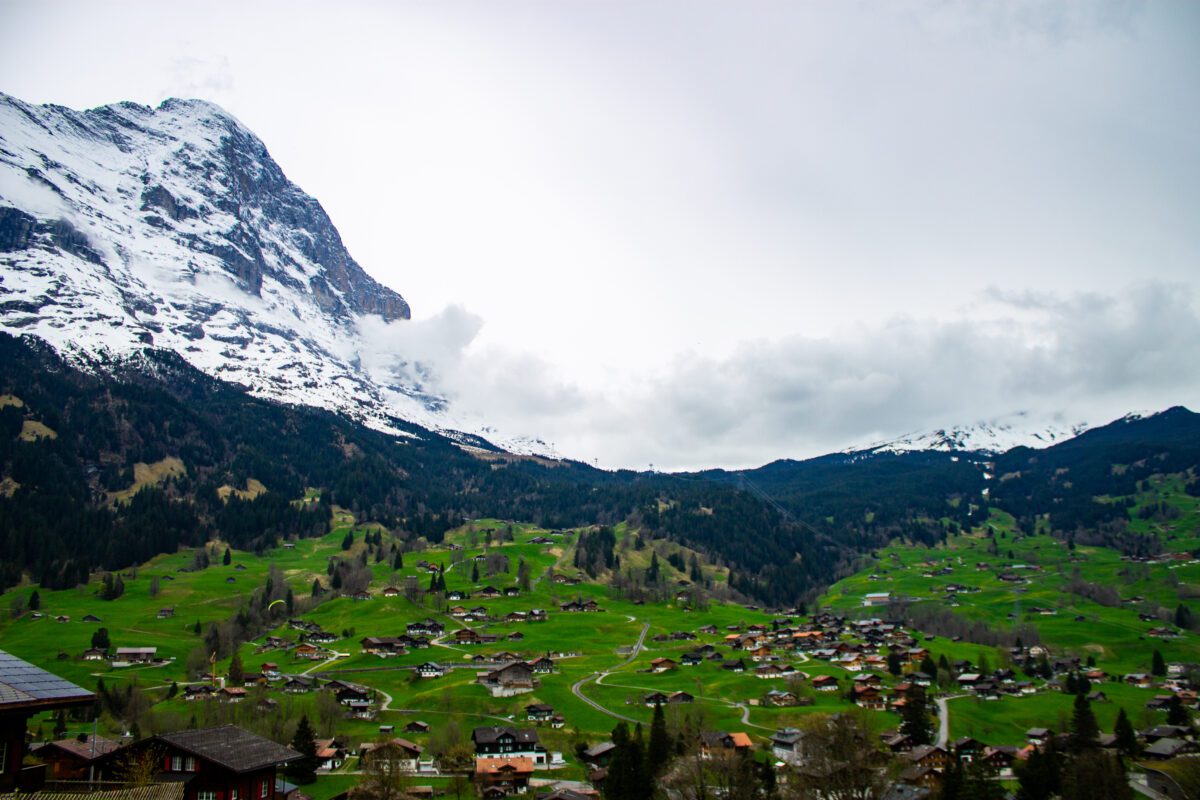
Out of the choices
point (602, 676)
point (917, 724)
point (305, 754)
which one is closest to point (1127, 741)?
point (917, 724)

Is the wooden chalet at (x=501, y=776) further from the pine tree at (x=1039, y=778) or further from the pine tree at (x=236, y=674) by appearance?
the pine tree at (x=236, y=674)

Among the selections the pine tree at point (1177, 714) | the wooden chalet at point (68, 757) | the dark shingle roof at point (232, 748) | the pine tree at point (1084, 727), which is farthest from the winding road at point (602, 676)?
the pine tree at point (1177, 714)

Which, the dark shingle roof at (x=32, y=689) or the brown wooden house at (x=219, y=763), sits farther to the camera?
the brown wooden house at (x=219, y=763)

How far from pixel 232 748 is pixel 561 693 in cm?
8646

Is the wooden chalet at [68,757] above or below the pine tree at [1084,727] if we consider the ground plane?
above

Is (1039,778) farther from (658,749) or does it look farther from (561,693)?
(561,693)

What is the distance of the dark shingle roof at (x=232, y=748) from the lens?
44.8m

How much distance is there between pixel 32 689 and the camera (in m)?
20.1

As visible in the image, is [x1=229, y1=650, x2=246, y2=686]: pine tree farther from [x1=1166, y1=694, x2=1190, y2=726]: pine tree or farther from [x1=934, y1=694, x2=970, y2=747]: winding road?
[x1=1166, y1=694, x2=1190, y2=726]: pine tree

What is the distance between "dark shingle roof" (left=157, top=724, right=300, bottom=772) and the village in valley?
50 centimetres

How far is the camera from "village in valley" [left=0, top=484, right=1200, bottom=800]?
80.1 meters

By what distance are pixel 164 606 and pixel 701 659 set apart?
391 feet

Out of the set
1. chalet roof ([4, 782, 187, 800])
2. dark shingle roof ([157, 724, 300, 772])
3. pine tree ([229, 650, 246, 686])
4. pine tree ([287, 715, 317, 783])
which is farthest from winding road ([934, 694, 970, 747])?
chalet roof ([4, 782, 187, 800])

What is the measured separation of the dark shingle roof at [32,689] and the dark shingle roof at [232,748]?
26.7 metres
